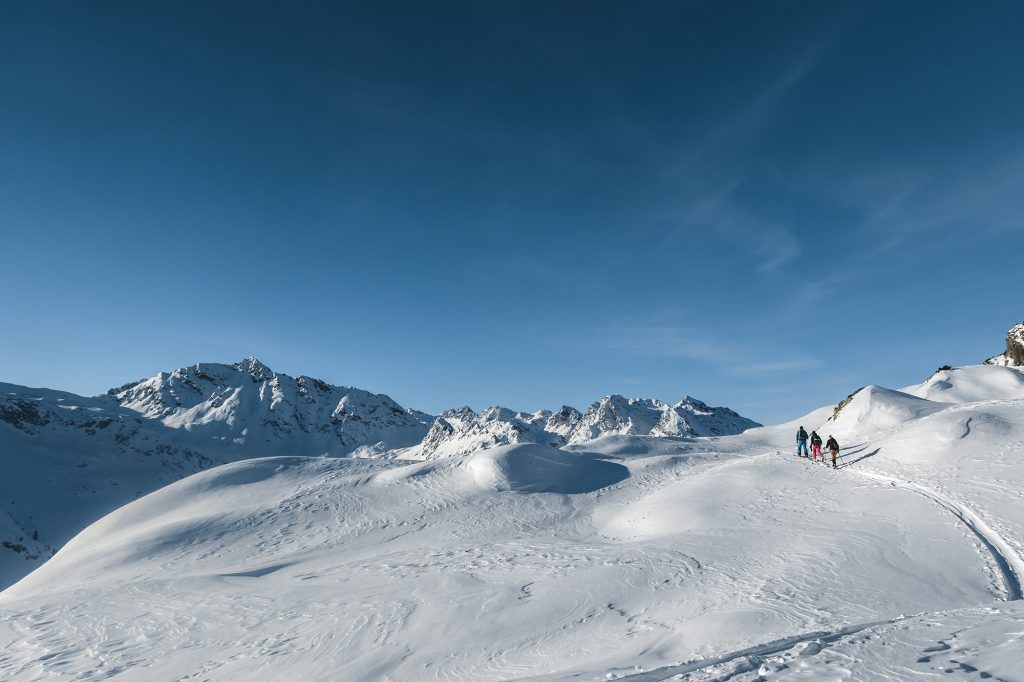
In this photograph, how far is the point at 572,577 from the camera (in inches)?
555

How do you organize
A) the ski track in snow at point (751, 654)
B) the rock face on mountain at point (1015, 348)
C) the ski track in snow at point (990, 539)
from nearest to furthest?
the ski track in snow at point (751, 654), the ski track in snow at point (990, 539), the rock face on mountain at point (1015, 348)

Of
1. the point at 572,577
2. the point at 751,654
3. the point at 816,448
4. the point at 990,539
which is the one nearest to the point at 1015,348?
the point at 816,448

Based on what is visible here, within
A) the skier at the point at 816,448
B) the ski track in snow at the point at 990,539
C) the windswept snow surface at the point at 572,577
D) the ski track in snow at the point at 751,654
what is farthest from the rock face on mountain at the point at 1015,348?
the ski track in snow at the point at 751,654

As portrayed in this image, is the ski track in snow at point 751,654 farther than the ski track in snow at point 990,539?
No

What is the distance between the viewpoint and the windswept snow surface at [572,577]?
9.31m

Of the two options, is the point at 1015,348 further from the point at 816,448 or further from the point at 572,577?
the point at 572,577

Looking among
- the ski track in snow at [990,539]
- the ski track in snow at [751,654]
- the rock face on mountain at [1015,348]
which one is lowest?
the ski track in snow at [751,654]

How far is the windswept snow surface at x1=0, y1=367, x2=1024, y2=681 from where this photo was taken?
931 cm

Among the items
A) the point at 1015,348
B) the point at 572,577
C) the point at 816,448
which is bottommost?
the point at 572,577

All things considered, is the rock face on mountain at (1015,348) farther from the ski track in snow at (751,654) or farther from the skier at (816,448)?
the ski track in snow at (751,654)

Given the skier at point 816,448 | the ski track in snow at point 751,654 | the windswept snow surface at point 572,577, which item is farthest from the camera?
the skier at point 816,448

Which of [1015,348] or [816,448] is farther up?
[1015,348]

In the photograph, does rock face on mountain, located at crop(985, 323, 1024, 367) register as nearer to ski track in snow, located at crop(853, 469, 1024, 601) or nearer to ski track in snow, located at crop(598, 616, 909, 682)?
ski track in snow, located at crop(853, 469, 1024, 601)

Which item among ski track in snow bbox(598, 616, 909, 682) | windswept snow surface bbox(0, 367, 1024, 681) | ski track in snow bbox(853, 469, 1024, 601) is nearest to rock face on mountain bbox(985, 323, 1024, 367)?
windswept snow surface bbox(0, 367, 1024, 681)
